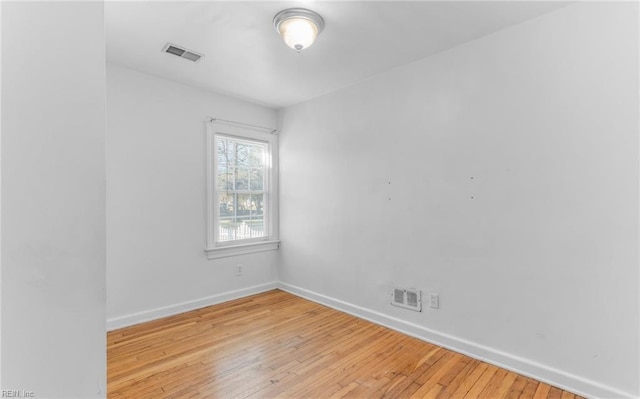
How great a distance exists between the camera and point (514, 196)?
7.62 ft

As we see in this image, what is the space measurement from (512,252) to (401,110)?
1603 mm

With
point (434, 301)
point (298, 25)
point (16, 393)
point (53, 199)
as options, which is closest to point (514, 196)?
point (434, 301)

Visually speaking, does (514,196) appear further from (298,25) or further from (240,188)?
(240,188)

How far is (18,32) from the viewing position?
72cm

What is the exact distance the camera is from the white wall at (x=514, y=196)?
194 centimetres

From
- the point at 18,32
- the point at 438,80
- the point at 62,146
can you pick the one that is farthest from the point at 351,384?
the point at 438,80

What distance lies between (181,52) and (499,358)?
3673 millimetres

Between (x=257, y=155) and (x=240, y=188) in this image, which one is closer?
(x=240, y=188)

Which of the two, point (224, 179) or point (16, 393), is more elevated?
A: point (224, 179)

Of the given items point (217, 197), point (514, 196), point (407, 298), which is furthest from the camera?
point (217, 197)

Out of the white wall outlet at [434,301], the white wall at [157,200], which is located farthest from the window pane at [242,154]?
the white wall outlet at [434,301]

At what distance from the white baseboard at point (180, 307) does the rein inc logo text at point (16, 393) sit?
2.68 meters

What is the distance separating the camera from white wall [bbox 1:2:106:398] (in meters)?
0.71

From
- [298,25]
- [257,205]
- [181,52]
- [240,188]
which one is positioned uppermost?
[181,52]
